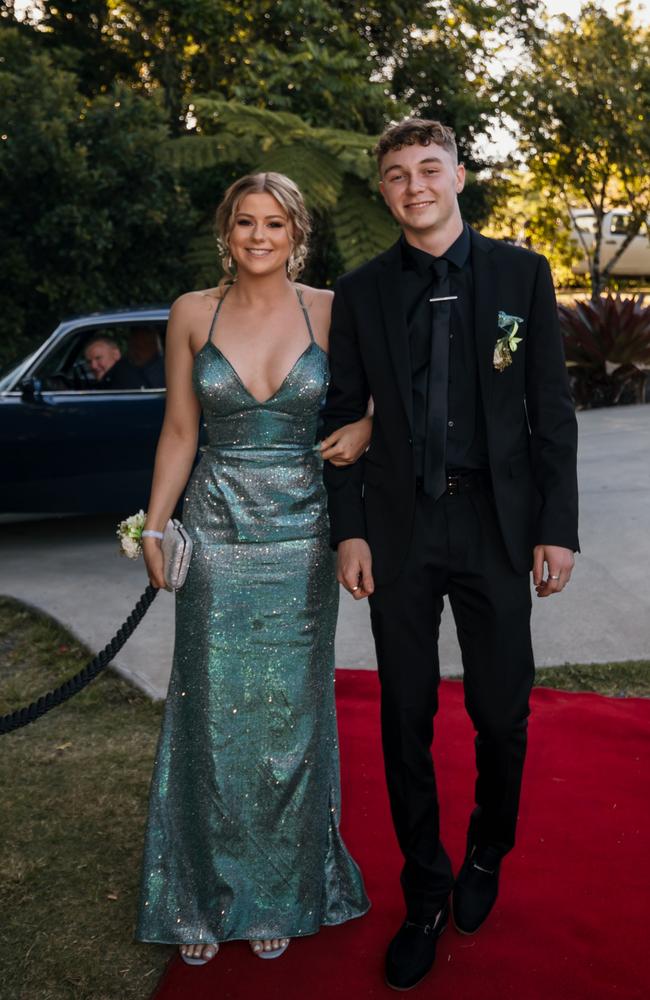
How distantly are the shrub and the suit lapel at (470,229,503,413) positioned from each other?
30.0ft

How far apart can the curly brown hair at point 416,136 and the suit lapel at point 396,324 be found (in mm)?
261

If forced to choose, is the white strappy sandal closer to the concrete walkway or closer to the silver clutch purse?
the silver clutch purse

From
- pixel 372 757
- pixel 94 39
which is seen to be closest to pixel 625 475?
pixel 372 757

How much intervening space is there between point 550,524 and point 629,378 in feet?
33.1

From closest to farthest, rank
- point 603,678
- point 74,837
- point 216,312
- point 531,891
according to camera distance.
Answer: point 216,312, point 531,891, point 74,837, point 603,678

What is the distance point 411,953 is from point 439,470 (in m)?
1.20

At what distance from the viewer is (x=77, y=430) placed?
22.6 ft

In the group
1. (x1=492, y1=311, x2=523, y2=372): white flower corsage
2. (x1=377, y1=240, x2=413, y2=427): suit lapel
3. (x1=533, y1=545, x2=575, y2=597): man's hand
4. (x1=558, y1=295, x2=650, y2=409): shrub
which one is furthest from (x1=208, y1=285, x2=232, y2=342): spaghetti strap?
(x1=558, y1=295, x2=650, y2=409): shrub

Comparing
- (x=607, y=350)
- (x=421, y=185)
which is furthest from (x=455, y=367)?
(x=607, y=350)

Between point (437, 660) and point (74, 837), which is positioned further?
point (74, 837)

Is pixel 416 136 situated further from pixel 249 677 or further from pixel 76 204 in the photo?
pixel 76 204

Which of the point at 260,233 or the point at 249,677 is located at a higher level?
the point at 260,233

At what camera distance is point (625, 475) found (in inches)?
331

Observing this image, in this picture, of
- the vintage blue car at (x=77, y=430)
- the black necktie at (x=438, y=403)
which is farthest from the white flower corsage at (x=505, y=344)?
the vintage blue car at (x=77, y=430)
